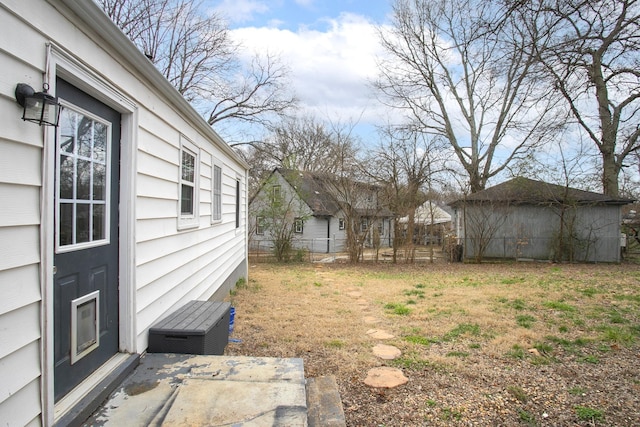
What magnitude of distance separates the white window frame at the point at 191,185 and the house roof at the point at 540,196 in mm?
11942

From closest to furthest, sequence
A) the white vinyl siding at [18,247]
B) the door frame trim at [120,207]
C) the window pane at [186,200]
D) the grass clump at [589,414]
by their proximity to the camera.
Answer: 1. the white vinyl siding at [18,247]
2. the door frame trim at [120,207]
3. the grass clump at [589,414]
4. the window pane at [186,200]

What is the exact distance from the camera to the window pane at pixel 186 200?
4.26m

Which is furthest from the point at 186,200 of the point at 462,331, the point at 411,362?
the point at 462,331

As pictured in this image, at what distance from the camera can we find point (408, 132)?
15.7m

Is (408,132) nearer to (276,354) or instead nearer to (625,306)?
(625,306)

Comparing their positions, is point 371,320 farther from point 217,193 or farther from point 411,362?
point 217,193

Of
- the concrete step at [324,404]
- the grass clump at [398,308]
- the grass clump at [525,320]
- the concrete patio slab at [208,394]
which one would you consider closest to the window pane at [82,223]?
the concrete patio slab at [208,394]

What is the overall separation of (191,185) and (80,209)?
228 centimetres

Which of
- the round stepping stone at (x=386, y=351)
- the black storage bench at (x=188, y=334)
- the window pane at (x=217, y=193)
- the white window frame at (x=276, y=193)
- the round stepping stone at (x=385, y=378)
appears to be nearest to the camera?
the black storage bench at (x=188, y=334)

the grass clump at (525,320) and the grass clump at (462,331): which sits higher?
the grass clump at (525,320)

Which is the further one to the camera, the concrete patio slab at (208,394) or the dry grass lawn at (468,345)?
the dry grass lawn at (468,345)

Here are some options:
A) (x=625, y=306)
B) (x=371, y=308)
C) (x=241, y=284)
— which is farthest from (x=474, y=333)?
(x=241, y=284)

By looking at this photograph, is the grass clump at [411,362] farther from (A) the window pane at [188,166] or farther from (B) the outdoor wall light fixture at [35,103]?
(B) the outdoor wall light fixture at [35,103]

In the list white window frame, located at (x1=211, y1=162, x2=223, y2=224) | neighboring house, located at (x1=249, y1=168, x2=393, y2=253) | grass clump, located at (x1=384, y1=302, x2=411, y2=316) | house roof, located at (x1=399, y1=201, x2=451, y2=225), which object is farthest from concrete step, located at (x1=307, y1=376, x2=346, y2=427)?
house roof, located at (x1=399, y1=201, x2=451, y2=225)
